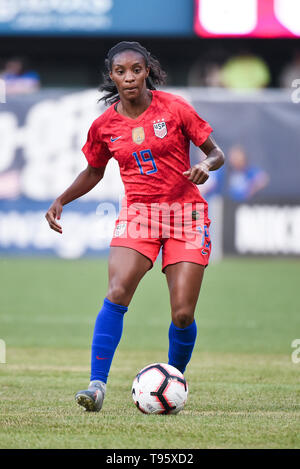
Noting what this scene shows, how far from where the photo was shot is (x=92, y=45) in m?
19.5

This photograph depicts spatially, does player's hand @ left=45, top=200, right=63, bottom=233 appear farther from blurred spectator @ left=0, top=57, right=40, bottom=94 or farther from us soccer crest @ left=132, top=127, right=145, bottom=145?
blurred spectator @ left=0, top=57, right=40, bottom=94

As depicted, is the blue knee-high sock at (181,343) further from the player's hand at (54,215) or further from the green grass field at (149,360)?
the player's hand at (54,215)

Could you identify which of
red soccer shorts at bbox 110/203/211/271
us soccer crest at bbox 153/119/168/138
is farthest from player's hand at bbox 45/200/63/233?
us soccer crest at bbox 153/119/168/138

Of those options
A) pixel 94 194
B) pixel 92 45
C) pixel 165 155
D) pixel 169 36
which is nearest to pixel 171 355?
pixel 165 155

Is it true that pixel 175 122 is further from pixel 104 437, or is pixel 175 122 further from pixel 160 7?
pixel 160 7

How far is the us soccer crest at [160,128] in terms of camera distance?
216 inches

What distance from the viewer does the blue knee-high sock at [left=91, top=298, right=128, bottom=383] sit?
17.5ft

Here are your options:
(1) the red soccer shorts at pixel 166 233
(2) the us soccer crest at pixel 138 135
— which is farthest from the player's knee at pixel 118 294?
(2) the us soccer crest at pixel 138 135

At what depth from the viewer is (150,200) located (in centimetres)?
559

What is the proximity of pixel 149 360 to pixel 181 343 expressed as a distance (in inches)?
78.8

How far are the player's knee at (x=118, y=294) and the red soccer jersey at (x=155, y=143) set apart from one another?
0.61 m

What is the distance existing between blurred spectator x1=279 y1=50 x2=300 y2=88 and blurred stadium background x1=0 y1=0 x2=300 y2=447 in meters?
0.05

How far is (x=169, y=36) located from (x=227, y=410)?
13799 mm

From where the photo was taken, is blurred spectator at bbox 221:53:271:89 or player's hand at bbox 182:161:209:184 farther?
blurred spectator at bbox 221:53:271:89
